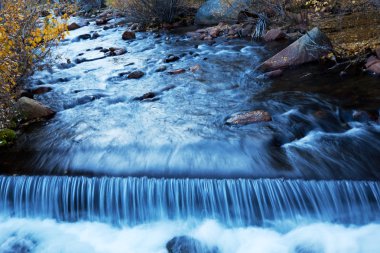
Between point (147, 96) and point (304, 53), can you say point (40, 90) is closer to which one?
point (147, 96)

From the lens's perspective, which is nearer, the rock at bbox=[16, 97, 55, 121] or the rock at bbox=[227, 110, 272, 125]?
the rock at bbox=[227, 110, 272, 125]

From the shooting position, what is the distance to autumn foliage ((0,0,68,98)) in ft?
24.8

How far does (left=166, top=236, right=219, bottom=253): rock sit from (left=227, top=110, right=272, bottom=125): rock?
268 centimetres

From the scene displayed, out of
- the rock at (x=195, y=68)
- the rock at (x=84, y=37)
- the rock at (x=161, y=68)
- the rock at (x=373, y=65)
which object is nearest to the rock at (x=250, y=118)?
the rock at (x=373, y=65)

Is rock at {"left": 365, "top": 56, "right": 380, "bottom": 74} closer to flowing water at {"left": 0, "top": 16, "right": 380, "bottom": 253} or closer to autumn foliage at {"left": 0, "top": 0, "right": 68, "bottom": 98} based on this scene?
flowing water at {"left": 0, "top": 16, "right": 380, "bottom": 253}

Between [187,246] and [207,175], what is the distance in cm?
Answer: 113

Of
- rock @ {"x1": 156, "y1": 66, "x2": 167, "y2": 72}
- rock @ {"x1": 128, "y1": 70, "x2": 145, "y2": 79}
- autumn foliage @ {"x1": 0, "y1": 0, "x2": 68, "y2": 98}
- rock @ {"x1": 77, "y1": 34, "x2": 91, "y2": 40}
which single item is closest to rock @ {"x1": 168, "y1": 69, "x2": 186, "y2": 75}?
rock @ {"x1": 156, "y1": 66, "x2": 167, "y2": 72}

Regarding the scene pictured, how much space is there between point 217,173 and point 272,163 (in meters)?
0.84

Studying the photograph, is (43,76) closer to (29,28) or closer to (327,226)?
(29,28)

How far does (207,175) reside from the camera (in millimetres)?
5770

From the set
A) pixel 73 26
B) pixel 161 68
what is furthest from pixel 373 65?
pixel 73 26

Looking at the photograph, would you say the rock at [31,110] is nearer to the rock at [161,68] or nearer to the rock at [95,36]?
the rock at [161,68]

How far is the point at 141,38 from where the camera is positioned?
17109 mm

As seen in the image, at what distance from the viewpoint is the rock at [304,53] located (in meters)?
9.74
